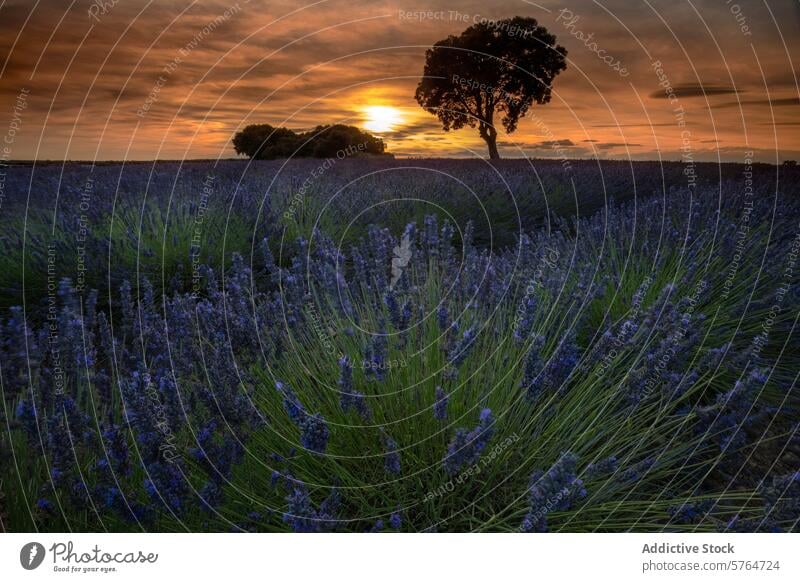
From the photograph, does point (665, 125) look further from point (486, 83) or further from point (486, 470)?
point (486, 470)

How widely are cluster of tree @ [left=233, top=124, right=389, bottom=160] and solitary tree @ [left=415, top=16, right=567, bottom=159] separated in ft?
1.00

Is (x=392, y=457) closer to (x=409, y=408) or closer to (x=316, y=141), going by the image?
(x=409, y=408)

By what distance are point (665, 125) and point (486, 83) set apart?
767 millimetres

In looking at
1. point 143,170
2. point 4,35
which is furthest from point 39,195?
point 4,35

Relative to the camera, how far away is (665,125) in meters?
2.21

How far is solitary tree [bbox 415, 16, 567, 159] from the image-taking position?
2.20 m

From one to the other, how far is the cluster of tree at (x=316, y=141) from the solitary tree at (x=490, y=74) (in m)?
0.30
